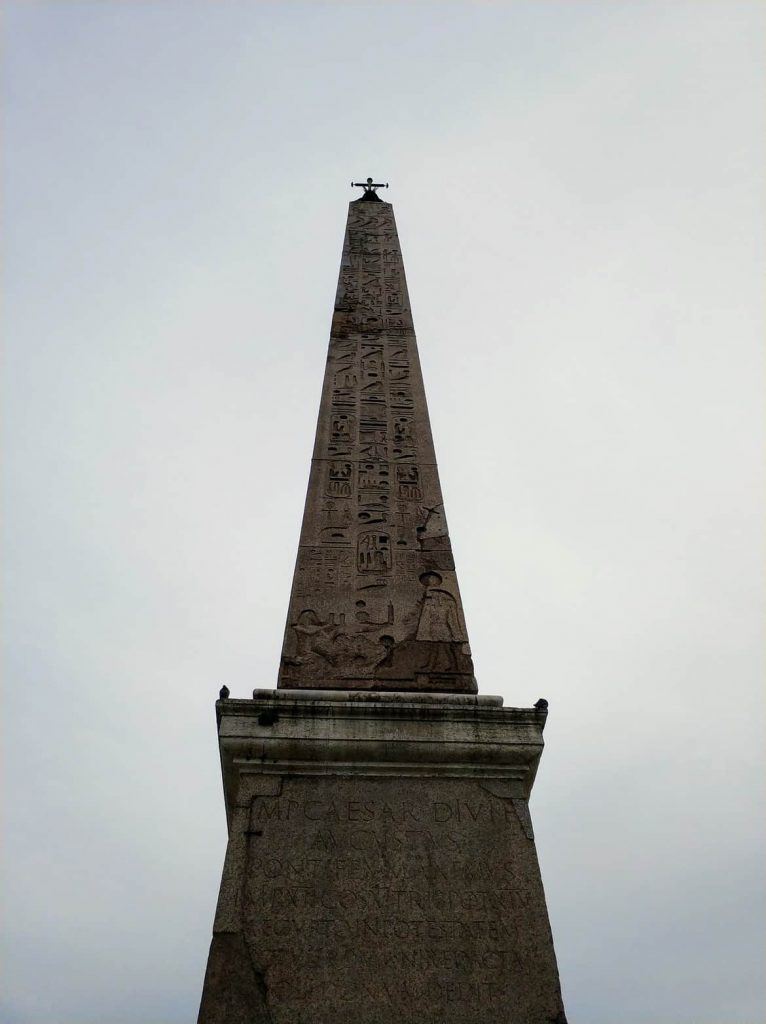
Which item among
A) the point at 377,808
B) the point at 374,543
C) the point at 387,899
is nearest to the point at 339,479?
the point at 374,543

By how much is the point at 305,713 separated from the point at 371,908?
972 millimetres

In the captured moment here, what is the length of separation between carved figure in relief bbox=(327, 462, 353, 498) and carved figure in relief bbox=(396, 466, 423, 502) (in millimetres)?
317

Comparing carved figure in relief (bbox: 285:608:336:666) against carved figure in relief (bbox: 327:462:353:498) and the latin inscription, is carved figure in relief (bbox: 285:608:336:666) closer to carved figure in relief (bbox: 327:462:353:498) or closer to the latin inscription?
the latin inscription

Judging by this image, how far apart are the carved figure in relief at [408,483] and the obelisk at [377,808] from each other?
0.05 feet

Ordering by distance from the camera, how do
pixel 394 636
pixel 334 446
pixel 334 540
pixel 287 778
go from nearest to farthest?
pixel 287 778, pixel 394 636, pixel 334 540, pixel 334 446

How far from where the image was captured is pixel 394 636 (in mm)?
5496

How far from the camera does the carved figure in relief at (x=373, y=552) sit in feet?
19.2

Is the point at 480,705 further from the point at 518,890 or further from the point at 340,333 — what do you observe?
the point at 340,333

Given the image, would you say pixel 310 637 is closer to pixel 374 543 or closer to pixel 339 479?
pixel 374 543

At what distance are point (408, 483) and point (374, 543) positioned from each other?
611mm

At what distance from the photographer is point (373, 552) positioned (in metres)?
5.95

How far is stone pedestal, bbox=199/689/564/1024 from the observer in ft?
13.3

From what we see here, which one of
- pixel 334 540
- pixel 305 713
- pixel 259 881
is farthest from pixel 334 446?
pixel 259 881

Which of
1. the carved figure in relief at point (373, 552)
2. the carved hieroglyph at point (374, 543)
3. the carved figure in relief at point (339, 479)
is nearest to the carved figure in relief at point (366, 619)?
the carved hieroglyph at point (374, 543)
